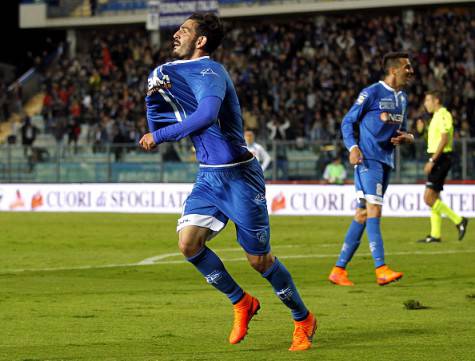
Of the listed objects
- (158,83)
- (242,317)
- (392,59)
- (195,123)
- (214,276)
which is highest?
(392,59)

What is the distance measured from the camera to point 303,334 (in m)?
7.95

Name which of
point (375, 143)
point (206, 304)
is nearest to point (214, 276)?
point (206, 304)

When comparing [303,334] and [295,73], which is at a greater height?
[295,73]

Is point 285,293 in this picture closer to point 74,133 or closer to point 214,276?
point 214,276

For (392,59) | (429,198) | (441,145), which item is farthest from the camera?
(429,198)

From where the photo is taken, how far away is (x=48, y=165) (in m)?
32.9

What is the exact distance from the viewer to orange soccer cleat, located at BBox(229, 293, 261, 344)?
8.05 m

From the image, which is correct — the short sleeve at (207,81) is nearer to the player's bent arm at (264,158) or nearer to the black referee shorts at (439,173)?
the black referee shorts at (439,173)

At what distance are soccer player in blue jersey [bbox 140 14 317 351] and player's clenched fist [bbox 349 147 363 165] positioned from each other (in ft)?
14.3

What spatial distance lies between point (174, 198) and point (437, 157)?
13.6 metres

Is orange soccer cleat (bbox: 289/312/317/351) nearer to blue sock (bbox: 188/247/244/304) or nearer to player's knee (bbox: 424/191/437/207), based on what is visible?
blue sock (bbox: 188/247/244/304)

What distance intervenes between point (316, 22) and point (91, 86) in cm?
926

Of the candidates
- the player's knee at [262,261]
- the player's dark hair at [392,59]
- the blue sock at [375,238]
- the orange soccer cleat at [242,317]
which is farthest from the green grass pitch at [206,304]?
the player's dark hair at [392,59]

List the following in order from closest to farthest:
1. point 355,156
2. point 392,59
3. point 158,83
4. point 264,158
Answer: point 158,83 < point 355,156 < point 392,59 < point 264,158
